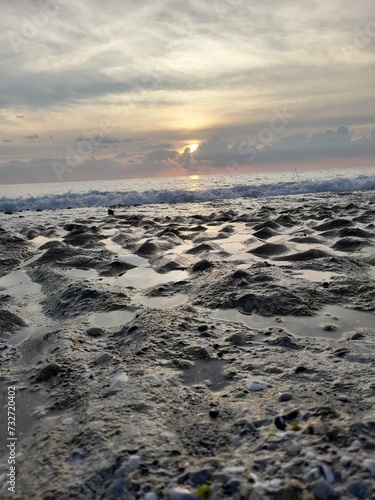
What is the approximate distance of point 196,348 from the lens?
4195mm

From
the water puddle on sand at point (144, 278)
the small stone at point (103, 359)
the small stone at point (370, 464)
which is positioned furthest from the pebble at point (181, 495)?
the water puddle on sand at point (144, 278)

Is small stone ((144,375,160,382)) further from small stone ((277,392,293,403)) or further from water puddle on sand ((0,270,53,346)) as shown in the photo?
water puddle on sand ((0,270,53,346))

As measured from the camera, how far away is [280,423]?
2754 millimetres

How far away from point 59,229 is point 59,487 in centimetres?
1428

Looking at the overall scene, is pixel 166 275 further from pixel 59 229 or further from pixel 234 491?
pixel 59 229

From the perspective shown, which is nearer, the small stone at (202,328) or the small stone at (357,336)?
the small stone at (357,336)

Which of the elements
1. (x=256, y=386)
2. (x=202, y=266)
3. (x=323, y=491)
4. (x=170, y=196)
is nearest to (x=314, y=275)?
(x=202, y=266)

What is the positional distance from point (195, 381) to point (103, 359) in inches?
39.5

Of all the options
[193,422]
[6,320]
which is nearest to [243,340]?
[193,422]

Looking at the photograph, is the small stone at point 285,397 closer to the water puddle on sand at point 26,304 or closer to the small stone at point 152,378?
the small stone at point 152,378

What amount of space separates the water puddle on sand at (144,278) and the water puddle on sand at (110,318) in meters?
1.31

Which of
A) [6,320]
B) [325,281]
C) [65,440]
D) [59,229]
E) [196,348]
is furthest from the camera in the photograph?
[59,229]

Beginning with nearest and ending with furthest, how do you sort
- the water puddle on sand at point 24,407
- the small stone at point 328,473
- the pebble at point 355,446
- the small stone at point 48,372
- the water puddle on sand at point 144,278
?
the small stone at point 328,473, the pebble at point 355,446, the water puddle on sand at point 24,407, the small stone at point 48,372, the water puddle on sand at point 144,278

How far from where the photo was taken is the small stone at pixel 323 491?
208 cm
